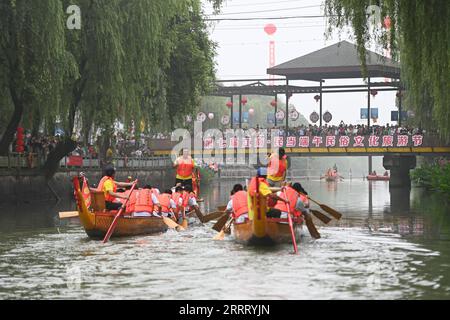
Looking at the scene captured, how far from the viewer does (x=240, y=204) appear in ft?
66.1

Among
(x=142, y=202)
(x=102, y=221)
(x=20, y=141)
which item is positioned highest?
(x=20, y=141)

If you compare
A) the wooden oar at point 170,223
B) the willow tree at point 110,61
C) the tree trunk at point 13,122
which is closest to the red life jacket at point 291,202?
the wooden oar at point 170,223

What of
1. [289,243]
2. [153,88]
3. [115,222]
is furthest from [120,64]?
[289,243]

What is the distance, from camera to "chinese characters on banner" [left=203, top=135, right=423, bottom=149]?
180 ft

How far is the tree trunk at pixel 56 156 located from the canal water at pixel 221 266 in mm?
11780

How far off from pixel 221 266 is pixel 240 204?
3.91m

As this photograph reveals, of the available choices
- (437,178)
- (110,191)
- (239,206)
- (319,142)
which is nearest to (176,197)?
(110,191)

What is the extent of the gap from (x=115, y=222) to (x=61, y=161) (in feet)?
66.3

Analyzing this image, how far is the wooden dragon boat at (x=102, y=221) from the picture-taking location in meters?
20.6

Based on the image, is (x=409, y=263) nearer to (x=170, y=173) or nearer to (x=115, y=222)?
(x=115, y=222)

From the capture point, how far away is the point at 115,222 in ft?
69.1

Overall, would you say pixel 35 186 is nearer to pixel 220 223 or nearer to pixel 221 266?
pixel 220 223

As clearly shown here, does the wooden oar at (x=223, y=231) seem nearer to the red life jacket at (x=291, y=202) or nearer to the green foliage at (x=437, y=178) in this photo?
the red life jacket at (x=291, y=202)

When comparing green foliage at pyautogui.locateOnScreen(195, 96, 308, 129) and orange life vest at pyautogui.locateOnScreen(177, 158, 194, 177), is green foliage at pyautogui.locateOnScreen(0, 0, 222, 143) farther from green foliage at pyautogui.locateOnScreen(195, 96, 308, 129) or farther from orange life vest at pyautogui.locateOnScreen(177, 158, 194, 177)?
green foliage at pyautogui.locateOnScreen(195, 96, 308, 129)
